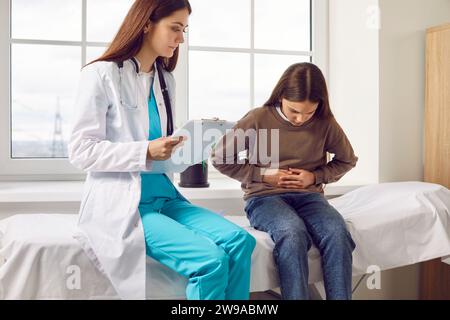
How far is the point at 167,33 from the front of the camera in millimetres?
1330

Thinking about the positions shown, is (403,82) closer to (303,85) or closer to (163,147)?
(303,85)

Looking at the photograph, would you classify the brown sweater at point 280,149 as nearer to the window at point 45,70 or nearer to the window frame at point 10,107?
the window frame at point 10,107

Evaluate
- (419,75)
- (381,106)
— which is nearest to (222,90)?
(381,106)

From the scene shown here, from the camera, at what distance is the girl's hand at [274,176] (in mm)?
1540

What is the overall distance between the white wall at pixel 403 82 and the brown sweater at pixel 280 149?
54cm

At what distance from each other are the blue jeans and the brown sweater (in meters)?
0.09

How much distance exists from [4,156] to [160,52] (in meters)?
0.87

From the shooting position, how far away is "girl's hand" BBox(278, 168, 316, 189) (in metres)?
1.53

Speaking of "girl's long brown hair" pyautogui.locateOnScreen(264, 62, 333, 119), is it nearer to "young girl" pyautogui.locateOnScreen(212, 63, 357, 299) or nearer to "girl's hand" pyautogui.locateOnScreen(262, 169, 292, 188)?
"young girl" pyautogui.locateOnScreen(212, 63, 357, 299)

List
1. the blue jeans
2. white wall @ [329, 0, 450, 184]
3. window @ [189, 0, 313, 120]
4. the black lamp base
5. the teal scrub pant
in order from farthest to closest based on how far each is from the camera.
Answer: window @ [189, 0, 313, 120], white wall @ [329, 0, 450, 184], the black lamp base, the blue jeans, the teal scrub pant

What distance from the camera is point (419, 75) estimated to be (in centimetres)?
209

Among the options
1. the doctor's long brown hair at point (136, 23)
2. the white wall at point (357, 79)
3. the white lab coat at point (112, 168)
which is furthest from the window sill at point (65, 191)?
the doctor's long brown hair at point (136, 23)

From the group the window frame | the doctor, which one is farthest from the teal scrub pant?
the window frame
